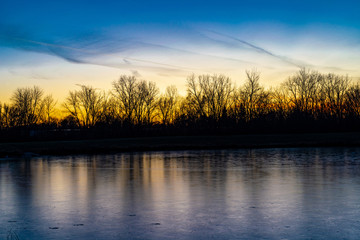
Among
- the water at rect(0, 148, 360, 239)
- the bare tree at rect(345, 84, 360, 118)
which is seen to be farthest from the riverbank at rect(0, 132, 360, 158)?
the bare tree at rect(345, 84, 360, 118)

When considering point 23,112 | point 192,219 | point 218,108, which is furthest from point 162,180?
point 23,112

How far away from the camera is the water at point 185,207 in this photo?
21.5ft

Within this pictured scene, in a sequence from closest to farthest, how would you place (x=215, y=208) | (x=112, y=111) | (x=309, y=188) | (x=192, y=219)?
(x=192, y=219)
(x=215, y=208)
(x=309, y=188)
(x=112, y=111)

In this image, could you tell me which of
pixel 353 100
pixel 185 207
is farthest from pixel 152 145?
pixel 353 100

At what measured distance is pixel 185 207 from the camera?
859 cm

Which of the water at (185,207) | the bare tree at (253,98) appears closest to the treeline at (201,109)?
the bare tree at (253,98)

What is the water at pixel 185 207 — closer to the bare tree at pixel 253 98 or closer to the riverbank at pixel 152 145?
the riverbank at pixel 152 145

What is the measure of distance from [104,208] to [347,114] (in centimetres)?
7745

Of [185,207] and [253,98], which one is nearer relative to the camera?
[185,207]

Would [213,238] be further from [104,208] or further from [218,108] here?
[218,108]

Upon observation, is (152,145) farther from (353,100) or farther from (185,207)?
(353,100)

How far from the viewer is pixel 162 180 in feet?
44.3

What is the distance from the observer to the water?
656cm

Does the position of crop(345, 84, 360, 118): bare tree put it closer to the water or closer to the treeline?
the treeline
